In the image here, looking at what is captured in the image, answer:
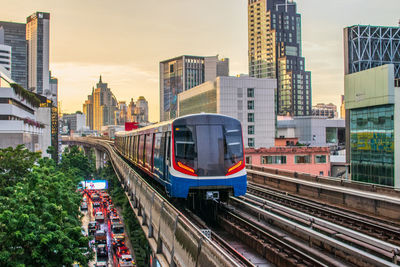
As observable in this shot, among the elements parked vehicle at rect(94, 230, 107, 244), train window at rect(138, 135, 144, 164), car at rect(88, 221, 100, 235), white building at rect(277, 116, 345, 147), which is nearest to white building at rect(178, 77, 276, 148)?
white building at rect(277, 116, 345, 147)

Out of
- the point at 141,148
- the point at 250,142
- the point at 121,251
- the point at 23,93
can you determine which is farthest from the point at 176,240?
the point at 250,142

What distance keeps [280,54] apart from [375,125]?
402 feet

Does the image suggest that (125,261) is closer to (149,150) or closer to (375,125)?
(149,150)

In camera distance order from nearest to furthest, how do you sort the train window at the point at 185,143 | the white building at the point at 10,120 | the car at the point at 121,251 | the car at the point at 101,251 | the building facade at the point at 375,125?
1. the train window at the point at 185,143
2. the building facade at the point at 375,125
3. the car at the point at 121,251
4. the car at the point at 101,251
5. the white building at the point at 10,120

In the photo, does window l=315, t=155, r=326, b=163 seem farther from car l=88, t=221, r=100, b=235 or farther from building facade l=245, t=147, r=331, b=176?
car l=88, t=221, r=100, b=235

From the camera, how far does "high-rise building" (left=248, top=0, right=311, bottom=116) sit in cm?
→ 15262

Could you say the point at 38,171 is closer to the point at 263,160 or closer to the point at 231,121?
the point at 231,121

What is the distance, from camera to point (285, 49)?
154750mm

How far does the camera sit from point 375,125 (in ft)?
119

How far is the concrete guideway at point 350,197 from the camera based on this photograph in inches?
564

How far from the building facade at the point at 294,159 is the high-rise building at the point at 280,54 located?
106 m

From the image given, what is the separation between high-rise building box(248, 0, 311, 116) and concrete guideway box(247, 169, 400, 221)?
132570 mm

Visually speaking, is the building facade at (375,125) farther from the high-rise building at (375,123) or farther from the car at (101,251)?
the car at (101,251)

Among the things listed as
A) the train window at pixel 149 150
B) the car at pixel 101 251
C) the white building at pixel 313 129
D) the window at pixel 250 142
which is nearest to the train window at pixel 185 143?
the train window at pixel 149 150
